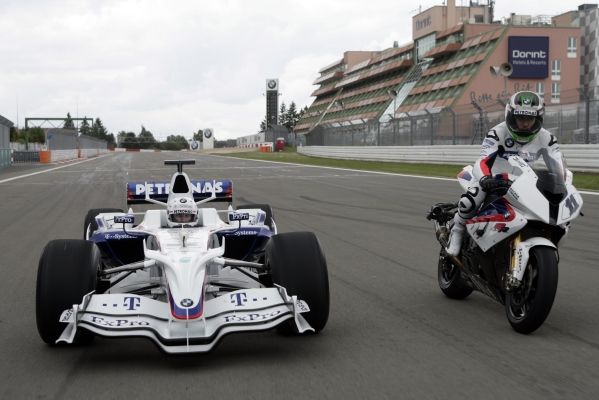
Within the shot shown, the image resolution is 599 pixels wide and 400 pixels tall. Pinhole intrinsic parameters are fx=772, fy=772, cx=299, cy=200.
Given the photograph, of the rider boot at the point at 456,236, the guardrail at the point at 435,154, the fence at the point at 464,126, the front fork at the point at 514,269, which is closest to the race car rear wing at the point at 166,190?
the rider boot at the point at 456,236

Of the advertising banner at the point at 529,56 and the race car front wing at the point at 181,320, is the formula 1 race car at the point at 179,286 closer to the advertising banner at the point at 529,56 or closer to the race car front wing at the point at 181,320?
the race car front wing at the point at 181,320

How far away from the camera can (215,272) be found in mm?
6008

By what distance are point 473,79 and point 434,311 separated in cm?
6222

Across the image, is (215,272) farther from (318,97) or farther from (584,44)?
(318,97)

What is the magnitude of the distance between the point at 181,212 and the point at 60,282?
1.37 m

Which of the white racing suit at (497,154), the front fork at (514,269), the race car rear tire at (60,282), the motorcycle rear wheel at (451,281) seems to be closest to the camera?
the race car rear tire at (60,282)

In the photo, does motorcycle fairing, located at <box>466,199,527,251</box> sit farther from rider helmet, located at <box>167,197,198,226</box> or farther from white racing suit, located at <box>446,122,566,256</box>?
rider helmet, located at <box>167,197,198,226</box>

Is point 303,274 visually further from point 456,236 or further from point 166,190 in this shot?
point 166,190

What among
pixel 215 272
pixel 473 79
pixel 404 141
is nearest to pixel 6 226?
pixel 215 272

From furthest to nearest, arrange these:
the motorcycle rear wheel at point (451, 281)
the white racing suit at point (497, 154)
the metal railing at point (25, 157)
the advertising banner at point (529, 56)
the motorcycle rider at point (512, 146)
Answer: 1. the advertising banner at point (529, 56)
2. the metal railing at point (25, 157)
3. the motorcycle rear wheel at point (451, 281)
4. the white racing suit at point (497, 154)
5. the motorcycle rider at point (512, 146)

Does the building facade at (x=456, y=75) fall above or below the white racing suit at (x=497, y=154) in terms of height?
above

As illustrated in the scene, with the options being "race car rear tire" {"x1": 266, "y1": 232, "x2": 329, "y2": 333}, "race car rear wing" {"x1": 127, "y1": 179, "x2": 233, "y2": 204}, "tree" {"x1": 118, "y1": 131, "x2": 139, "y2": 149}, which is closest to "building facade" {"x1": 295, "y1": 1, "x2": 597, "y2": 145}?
"race car rear wing" {"x1": 127, "y1": 179, "x2": 233, "y2": 204}

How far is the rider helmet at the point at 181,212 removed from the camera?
6.00 meters

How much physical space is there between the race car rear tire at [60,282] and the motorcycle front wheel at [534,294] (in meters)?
2.81
